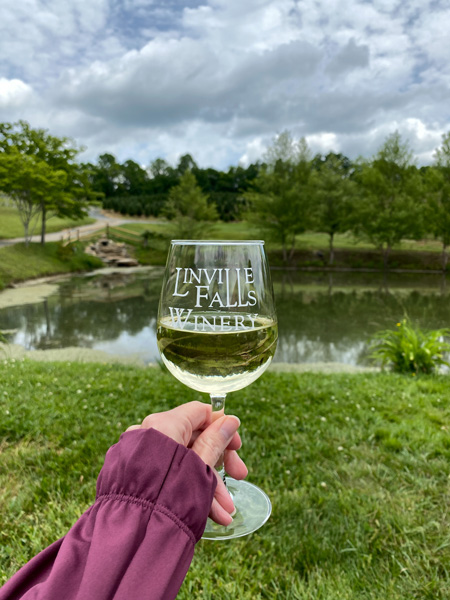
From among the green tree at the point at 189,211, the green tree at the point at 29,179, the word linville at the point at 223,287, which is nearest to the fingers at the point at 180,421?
the word linville at the point at 223,287

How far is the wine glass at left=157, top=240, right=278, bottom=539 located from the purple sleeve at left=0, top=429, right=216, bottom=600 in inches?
11.3

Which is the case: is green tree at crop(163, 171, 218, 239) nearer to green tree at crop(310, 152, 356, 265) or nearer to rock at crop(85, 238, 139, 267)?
rock at crop(85, 238, 139, 267)

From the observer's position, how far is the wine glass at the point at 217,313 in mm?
1050

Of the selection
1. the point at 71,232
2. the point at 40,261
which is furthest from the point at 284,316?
the point at 71,232

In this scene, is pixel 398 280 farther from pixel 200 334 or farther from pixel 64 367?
pixel 200 334

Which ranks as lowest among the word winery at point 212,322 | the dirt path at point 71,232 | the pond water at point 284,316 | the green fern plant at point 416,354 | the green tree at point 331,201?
the pond water at point 284,316

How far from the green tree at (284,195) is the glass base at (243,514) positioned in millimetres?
26737

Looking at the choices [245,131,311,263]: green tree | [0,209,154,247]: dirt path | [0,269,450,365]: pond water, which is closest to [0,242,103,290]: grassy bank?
[0,209,154,247]: dirt path

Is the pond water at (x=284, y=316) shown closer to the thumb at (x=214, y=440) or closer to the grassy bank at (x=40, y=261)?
the grassy bank at (x=40, y=261)

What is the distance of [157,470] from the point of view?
76cm

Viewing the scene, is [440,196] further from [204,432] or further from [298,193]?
[204,432]

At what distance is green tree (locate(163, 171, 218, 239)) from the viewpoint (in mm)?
31062

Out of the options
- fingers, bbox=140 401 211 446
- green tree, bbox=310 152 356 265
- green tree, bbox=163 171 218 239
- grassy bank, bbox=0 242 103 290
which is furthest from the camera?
green tree, bbox=163 171 218 239

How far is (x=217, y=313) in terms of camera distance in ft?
3.50
